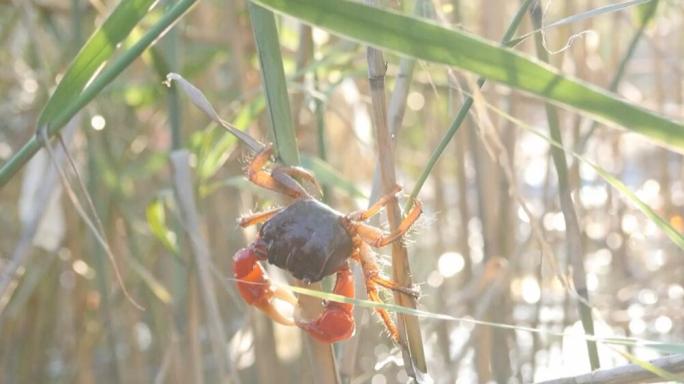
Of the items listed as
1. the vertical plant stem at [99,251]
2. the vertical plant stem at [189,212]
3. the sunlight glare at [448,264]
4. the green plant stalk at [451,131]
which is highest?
the sunlight glare at [448,264]

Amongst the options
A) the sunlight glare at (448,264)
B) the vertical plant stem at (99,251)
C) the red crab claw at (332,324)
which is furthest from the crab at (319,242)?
the sunlight glare at (448,264)

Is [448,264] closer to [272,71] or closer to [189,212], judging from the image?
[189,212]

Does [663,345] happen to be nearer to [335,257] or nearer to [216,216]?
[335,257]

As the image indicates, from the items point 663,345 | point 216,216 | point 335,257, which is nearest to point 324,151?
point 335,257

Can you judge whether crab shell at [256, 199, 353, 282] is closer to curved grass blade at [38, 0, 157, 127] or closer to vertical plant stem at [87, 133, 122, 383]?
curved grass blade at [38, 0, 157, 127]

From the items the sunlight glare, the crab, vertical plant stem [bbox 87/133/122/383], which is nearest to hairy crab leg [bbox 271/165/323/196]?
the crab

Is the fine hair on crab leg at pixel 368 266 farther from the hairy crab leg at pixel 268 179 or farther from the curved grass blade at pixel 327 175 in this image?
the curved grass blade at pixel 327 175
